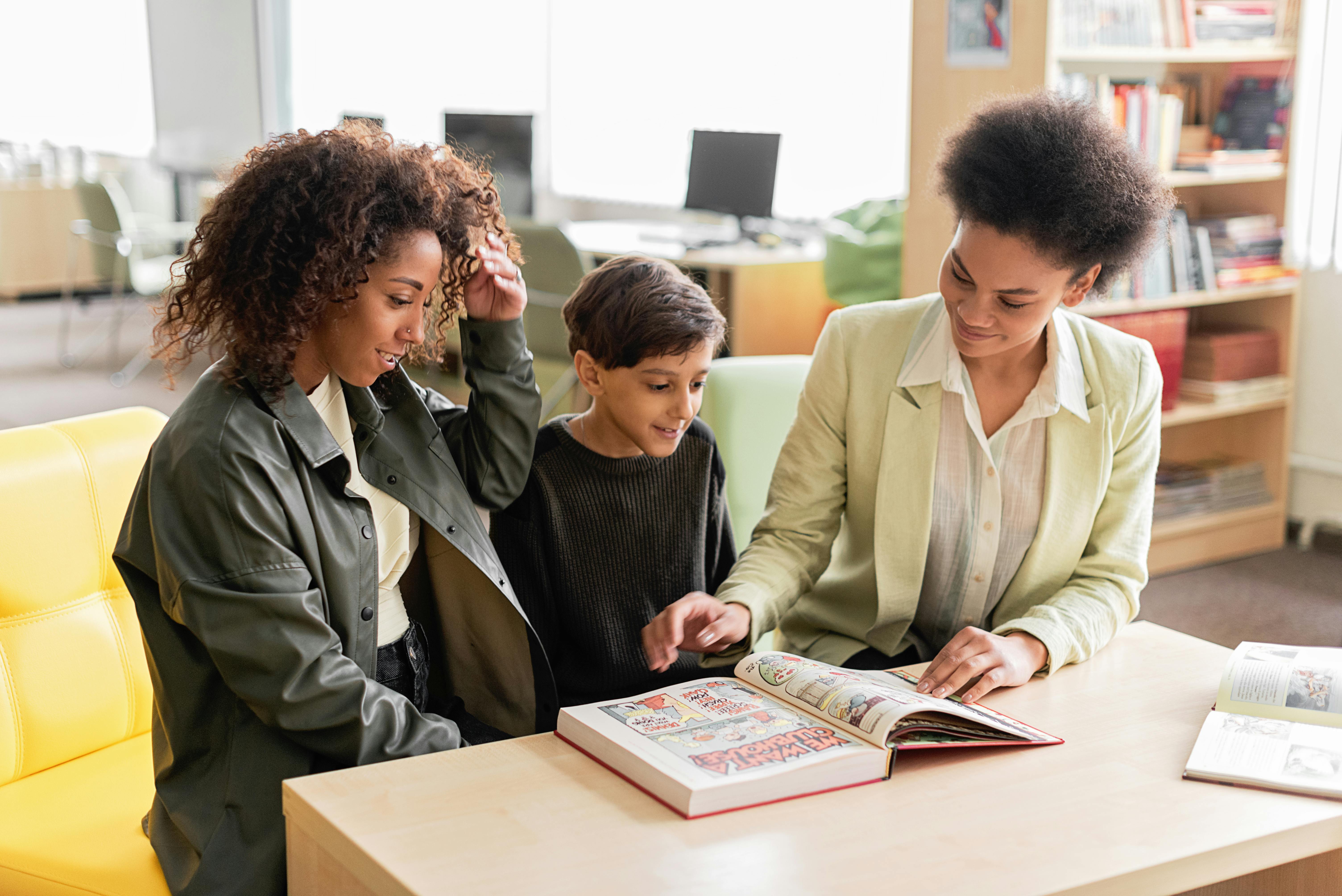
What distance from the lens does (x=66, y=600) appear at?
151 centimetres

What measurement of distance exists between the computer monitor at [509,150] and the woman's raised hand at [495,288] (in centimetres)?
377

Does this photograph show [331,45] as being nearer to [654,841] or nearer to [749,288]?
[749,288]

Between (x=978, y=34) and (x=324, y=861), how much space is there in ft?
9.57

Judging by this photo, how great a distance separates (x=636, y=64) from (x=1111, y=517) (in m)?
5.06

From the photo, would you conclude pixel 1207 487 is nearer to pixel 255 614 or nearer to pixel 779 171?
pixel 779 171

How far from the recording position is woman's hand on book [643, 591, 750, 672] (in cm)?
136

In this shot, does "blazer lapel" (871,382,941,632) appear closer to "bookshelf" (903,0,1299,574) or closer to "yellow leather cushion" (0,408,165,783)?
"yellow leather cushion" (0,408,165,783)

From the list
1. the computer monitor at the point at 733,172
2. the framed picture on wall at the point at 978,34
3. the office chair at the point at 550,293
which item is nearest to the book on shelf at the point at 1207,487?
the framed picture on wall at the point at 978,34

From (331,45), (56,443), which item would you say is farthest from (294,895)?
(331,45)

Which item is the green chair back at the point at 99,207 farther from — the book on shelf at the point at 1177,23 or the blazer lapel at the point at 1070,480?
the blazer lapel at the point at 1070,480

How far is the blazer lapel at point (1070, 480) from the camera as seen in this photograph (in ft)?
5.09

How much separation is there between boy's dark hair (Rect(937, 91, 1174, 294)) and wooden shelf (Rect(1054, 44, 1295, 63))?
1.89 meters

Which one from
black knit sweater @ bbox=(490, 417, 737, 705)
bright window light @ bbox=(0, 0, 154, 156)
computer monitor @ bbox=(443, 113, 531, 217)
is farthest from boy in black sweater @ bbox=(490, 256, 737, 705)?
bright window light @ bbox=(0, 0, 154, 156)

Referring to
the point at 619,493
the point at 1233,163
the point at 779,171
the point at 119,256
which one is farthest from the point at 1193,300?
the point at 119,256
